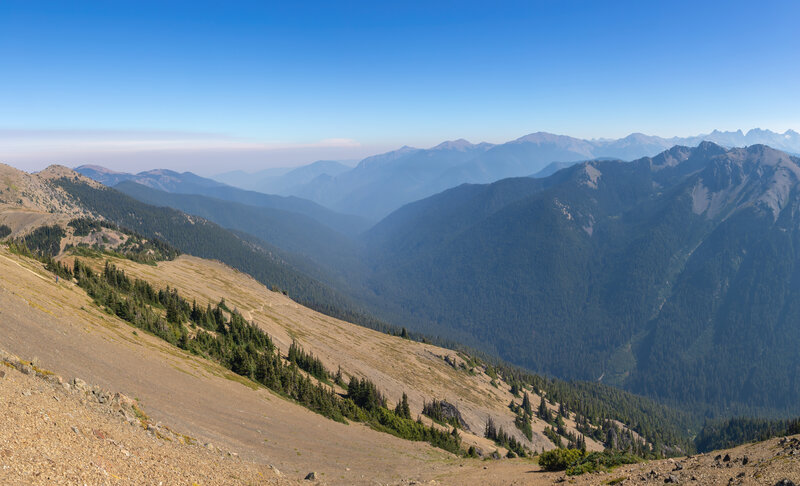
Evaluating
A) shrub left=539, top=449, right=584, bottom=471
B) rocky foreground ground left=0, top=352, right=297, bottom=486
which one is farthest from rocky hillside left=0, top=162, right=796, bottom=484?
shrub left=539, top=449, right=584, bottom=471

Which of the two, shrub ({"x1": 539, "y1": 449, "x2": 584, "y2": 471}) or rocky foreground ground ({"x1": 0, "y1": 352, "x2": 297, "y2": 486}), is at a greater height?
rocky foreground ground ({"x1": 0, "y1": 352, "x2": 297, "y2": 486})

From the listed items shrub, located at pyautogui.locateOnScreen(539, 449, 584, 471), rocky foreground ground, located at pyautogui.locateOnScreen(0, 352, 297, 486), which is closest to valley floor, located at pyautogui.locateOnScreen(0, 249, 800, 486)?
rocky foreground ground, located at pyautogui.locateOnScreen(0, 352, 297, 486)

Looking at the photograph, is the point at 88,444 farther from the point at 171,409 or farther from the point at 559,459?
the point at 559,459

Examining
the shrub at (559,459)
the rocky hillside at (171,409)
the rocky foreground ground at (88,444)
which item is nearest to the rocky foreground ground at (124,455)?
the rocky foreground ground at (88,444)

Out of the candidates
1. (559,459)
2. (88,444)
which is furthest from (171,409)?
(559,459)

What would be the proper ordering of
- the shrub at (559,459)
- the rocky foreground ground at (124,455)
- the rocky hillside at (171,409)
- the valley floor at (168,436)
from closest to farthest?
1. the rocky foreground ground at (124,455)
2. the valley floor at (168,436)
3. the rocky hillside at (171,409)
4. the shrub at (559,459)

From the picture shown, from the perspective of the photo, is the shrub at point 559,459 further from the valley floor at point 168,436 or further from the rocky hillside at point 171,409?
the rocky hillside at point 171,409

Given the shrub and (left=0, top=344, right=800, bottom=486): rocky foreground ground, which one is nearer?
(left=0, top=344, right=800, bottom=486): rocky foreground ground

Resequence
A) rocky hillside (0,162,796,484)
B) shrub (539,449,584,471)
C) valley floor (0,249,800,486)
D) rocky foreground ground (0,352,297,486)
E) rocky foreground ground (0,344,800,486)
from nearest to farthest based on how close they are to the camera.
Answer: rocky foreground ground (0,352,297,486) → rocky foreground ground (0,344,800,486) → valley floor (0,249,800,486) → rocky hillside (0,162,796,484) → shrub (539,449,584,471)

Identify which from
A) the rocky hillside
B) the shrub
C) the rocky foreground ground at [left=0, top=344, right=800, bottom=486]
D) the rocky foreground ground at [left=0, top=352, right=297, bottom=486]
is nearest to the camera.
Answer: the rocky foreground ground at [left=0, top=352, right=297, bottom=486]

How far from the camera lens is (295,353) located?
10206 centimetres

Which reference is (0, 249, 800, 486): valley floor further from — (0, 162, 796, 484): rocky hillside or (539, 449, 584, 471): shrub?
(539, 449, 584, 471): shrub

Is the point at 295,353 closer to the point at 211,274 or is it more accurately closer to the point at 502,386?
the point at 211,274

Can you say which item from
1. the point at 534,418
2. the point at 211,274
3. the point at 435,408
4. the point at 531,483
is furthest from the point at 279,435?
the point at 211,274
